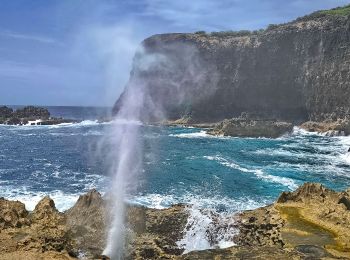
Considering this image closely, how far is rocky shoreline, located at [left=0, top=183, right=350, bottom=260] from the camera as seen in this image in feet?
53.8

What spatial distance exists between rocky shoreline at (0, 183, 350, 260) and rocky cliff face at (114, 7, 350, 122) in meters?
78.3

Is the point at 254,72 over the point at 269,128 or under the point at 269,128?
over

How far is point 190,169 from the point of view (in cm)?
5094

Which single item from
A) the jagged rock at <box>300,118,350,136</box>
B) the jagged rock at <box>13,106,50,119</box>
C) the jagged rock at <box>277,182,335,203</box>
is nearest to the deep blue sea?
the jagged rock at <box>300,118,350,136</box>

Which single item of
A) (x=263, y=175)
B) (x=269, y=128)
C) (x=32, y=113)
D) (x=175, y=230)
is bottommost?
(x=263, y=175)

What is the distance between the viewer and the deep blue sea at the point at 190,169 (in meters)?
36.9

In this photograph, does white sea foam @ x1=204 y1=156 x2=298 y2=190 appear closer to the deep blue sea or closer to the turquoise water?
the turquoise water

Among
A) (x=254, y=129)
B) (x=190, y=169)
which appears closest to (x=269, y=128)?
(x=254, y=129)

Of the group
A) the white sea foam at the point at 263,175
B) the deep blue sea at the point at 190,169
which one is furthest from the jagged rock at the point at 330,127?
the white sea foam at the point at 263,175

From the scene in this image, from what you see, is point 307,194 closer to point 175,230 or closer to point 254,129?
point 175,230

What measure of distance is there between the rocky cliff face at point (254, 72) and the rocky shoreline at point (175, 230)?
78.3 metres

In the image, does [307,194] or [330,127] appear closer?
[307,194]

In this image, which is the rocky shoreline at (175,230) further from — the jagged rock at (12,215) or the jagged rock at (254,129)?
the jagged rock at (254,129)

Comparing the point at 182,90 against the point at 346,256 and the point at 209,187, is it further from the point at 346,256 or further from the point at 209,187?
the point at 346,256
